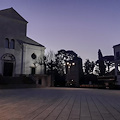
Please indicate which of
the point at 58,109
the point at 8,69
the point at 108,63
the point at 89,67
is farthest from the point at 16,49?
the point at 58,109

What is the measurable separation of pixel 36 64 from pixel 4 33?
431 inches

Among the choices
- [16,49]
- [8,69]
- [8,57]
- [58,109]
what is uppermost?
[16,49]

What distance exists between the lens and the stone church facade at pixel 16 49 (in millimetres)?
38969

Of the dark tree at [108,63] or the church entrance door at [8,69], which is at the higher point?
the dark tree at [108,63]

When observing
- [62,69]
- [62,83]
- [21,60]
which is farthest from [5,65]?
[62,69]

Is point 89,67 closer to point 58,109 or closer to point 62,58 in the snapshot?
point 62,58

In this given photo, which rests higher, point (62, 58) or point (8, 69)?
point (62, 58)

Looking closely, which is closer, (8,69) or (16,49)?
(8,69)

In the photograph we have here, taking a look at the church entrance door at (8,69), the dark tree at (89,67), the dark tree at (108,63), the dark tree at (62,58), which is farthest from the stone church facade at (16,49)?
the dark tree at (108,63)

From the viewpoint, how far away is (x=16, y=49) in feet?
133

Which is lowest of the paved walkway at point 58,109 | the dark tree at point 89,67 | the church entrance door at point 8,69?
the paved walkway at point 58,109

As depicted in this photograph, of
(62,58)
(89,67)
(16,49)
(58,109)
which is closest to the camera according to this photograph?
(58,109)

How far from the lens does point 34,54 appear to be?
4362cm

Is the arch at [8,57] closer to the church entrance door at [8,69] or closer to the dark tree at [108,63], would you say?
the church entrance door at [8,69]
